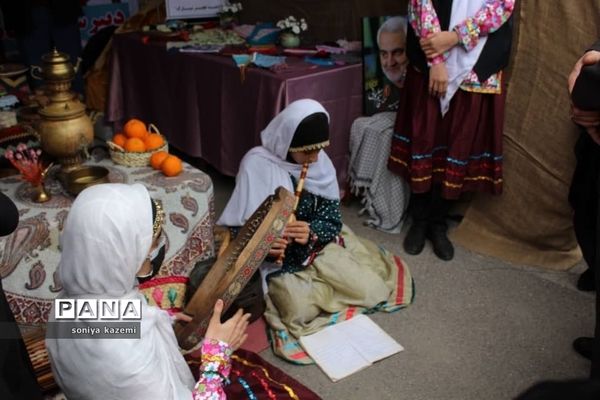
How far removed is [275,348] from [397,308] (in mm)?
593

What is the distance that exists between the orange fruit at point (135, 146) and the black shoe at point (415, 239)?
1448 millimetres

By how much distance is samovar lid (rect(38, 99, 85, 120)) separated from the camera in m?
1.91

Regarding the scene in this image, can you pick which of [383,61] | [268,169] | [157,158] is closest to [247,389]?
[268,169]

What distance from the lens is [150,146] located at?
2227mm

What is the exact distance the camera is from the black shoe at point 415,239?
113 inches

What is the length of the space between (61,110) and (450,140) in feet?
5.68

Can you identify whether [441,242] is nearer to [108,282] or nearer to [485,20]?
[485,20]

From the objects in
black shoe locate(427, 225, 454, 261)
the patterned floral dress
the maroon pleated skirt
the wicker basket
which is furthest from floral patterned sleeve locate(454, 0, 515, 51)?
the wicker basket

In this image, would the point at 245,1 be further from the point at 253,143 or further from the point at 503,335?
the point at 503,335

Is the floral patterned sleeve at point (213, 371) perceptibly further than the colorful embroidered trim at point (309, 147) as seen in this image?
No

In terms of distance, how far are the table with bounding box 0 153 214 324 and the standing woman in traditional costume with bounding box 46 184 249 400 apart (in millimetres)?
619

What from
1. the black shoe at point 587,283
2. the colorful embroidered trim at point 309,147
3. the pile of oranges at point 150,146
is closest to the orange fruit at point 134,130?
the pile of oranges at point 150,146

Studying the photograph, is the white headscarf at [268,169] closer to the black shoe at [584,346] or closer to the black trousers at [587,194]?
the black trousers at [587,194]

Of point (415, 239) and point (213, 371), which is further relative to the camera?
point (415, 239)
